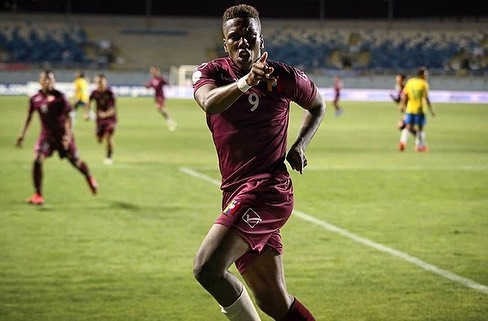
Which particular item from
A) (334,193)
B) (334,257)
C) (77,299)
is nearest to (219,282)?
(77,299)

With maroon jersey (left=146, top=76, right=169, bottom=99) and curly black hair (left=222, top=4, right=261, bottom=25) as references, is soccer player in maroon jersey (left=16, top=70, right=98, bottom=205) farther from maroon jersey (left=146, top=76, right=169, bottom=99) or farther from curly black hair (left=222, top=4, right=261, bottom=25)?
maroon jersey (left=146, top=76, right=169, bottom=99)

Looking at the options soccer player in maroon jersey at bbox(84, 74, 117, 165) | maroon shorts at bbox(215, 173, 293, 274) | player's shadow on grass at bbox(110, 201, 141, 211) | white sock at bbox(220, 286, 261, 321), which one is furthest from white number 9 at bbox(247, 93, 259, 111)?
soccer player in maroon jersey at bbox(84, 74, 117, 165)

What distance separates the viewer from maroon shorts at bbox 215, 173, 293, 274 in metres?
5.86

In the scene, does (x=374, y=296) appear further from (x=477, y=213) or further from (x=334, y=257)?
(x=477, y=213)

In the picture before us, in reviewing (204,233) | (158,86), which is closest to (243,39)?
(204,233)

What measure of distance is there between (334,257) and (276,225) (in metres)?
5.39

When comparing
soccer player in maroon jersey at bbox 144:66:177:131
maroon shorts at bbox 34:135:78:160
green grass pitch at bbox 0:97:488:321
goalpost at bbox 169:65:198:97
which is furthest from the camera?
goalpost at bbox 169:65:198:97

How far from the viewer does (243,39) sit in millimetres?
5770

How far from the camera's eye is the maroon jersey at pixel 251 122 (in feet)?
19.5

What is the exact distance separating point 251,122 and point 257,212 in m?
0.54

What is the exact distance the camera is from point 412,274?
10.3m

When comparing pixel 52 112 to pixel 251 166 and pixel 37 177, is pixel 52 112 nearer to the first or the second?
pixel 37 177

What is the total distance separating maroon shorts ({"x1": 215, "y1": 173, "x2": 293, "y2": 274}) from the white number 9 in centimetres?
43

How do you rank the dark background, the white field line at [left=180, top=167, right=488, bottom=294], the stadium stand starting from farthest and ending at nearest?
the dark background
the stadium stand
the white field line at [left=180, top=167, right=488, bottom=294]
